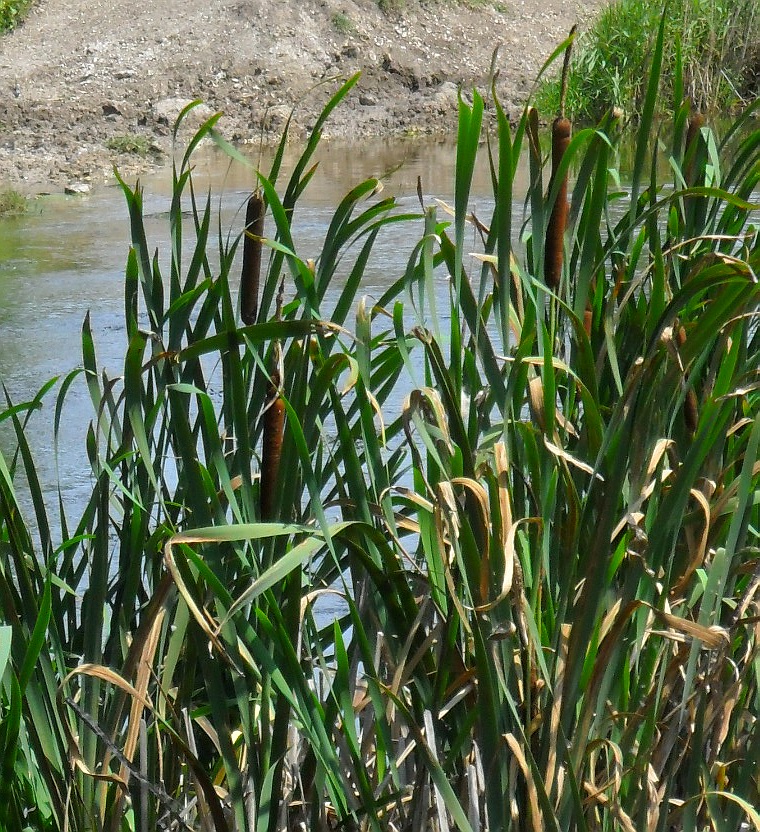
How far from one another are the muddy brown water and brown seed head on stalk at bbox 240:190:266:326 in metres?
0.67

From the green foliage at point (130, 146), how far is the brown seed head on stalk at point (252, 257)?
27.0ft

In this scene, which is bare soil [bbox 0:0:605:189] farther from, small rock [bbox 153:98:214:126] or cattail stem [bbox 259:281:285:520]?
cattail stem [bbox 259:281:285:520]

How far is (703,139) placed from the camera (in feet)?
5.48

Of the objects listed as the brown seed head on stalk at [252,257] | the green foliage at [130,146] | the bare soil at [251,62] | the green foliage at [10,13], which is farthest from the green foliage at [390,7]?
the brown seed head on stalk at [252,257]

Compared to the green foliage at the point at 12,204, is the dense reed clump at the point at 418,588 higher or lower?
higher

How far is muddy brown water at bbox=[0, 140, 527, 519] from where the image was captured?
332 cm

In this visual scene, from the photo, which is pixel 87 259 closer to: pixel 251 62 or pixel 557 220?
pixel 557 220

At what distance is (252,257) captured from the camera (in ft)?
3.62

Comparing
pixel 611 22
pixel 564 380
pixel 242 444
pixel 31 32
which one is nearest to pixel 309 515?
pixel 242 444

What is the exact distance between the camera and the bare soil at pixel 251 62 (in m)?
10.3

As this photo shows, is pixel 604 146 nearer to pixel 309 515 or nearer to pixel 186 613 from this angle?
pixel 309 515

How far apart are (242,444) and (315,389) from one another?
92mm

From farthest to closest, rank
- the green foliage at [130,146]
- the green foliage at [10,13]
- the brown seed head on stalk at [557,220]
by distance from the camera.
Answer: the green foliage at [10,13], the green foliage at [130,146], the brown seed head on stalk at [557,220]

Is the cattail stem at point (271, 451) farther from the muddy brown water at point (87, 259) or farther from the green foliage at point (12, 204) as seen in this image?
the green foliage at point (12, 204)
